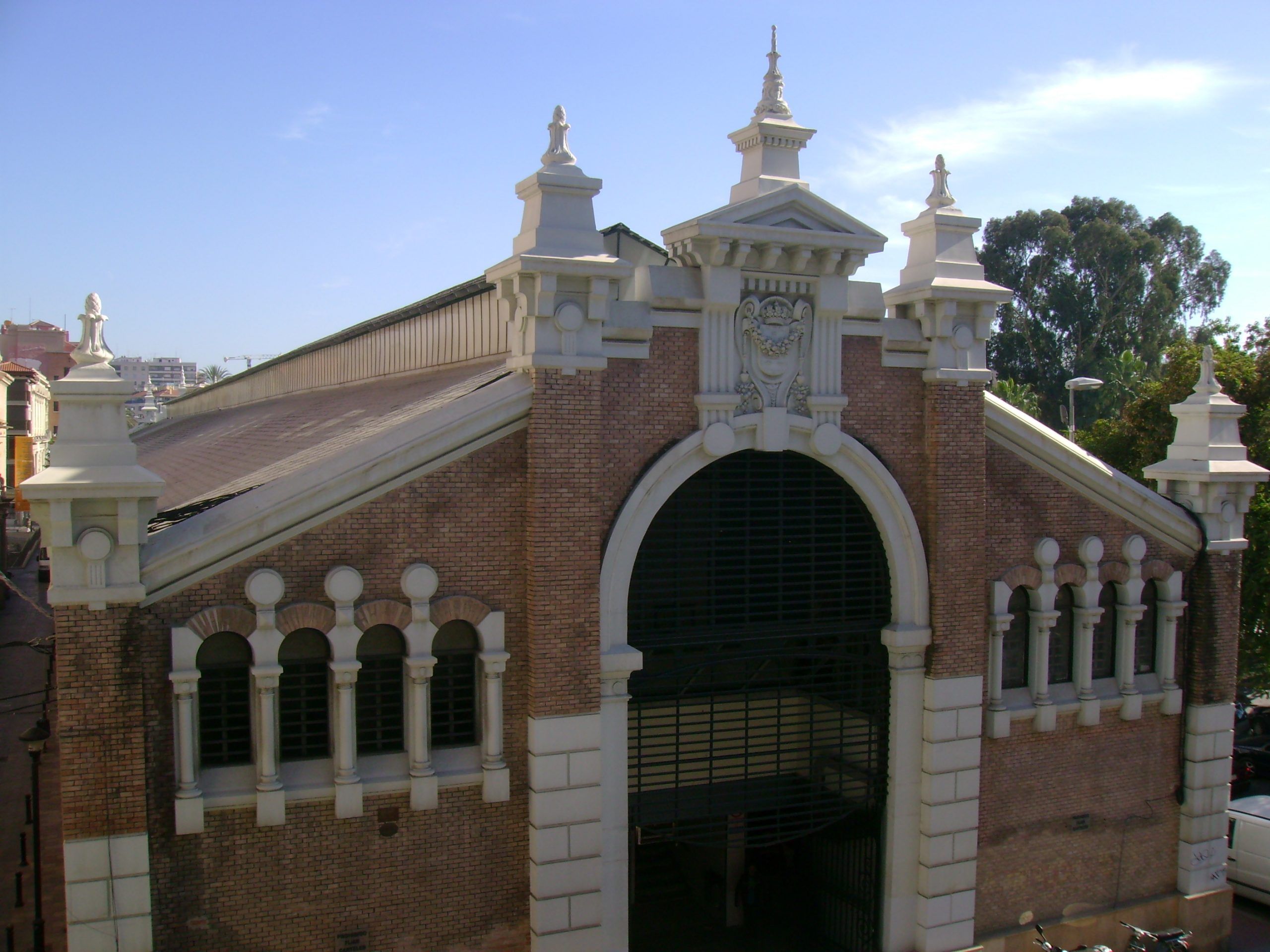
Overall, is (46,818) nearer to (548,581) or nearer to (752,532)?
(548,581)

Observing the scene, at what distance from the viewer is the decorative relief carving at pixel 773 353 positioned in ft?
45.0

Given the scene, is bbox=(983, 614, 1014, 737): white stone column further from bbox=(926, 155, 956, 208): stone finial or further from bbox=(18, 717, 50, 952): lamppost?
bbox=(18, 717, 50, 952): lamppost

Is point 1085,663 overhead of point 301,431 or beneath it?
beneath

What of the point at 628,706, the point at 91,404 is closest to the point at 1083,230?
the point at 628,706

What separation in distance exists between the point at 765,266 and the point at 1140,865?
11851mm

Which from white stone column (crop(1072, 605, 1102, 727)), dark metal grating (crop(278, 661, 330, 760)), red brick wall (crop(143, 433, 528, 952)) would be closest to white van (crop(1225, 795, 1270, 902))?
white stone column (crop(1072, 605, 1102, 727))

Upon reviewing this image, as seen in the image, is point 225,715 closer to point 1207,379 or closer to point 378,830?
point 378,830

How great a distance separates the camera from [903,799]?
14953mm

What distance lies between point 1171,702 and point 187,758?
49.1 feet

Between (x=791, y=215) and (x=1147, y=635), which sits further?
(x=1147, y=635)

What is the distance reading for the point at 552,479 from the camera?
12.5 m

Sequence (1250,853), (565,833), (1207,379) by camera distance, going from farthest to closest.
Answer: (1250,853)
(1207,379)
(565,833)

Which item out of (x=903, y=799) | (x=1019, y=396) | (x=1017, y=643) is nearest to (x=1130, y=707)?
(x=1017, y=643)

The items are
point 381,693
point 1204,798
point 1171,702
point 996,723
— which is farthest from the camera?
point 1204,798
